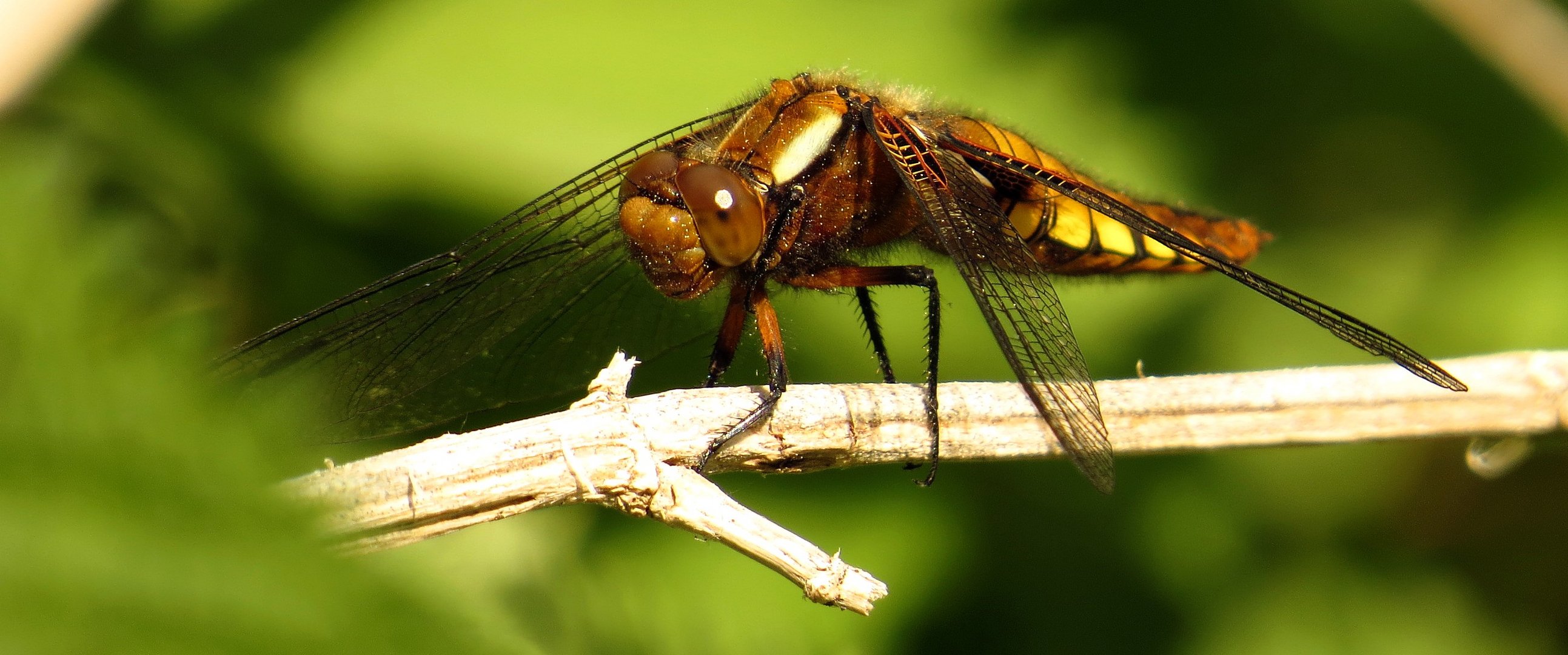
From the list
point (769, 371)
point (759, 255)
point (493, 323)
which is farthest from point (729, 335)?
point (493, 323)

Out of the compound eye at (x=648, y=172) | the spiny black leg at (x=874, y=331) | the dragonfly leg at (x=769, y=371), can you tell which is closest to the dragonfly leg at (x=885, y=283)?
the spiny black leg at (x=874, y=331)

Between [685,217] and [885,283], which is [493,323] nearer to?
[685,217]

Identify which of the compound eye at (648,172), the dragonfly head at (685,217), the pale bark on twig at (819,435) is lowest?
the pale bark on twig at (819,435)

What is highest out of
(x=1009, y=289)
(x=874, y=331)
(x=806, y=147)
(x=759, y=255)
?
(x=806, y=147)

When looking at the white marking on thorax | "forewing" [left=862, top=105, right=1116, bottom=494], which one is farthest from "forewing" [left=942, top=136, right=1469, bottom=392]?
the white marking on thorax

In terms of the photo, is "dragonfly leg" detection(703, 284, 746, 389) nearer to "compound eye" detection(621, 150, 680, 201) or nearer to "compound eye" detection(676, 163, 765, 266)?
"compound eye" detection(676, 163, 765, 266)

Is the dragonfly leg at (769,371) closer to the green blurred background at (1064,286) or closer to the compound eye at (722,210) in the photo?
the compound eye at (722,210)

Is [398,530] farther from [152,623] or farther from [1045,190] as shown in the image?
[1045,190]
